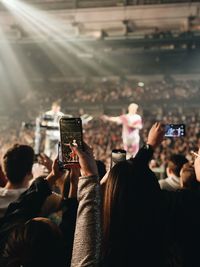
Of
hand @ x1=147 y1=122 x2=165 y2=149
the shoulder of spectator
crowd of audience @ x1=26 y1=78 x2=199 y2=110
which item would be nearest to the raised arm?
the shoulder of spectator

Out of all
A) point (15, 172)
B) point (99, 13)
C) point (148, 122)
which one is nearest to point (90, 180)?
point (15, 172)

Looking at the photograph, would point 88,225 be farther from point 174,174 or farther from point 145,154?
point 174,174

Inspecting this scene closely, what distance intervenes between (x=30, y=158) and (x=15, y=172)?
0.16 meters

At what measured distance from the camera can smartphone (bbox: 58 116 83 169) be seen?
187 centimetres

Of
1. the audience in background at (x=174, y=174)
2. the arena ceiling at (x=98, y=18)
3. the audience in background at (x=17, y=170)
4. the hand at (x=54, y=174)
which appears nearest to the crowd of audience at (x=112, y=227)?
the hand at (x=54, y=174)

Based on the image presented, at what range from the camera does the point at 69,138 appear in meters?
1.89

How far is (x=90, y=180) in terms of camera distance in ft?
4.79

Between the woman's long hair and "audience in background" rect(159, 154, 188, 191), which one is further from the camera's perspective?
"audience in background" rect(159, 154, 188, 191)

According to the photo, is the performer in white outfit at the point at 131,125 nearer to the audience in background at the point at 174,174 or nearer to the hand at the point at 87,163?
the audience in background at the point at 174,174

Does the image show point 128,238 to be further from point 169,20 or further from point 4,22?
point 4,22

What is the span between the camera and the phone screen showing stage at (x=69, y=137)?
187cm

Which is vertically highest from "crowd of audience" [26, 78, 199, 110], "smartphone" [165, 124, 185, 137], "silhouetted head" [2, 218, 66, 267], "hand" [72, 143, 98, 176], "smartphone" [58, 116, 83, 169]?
"crowd of audience" [26, 78, 199, 110]

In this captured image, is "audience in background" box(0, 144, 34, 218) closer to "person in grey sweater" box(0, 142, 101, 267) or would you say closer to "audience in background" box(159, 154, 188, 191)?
"person in grey sweater" box(0, 142, 101, 267)

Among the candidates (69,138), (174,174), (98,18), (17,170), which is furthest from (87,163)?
(98,18)
